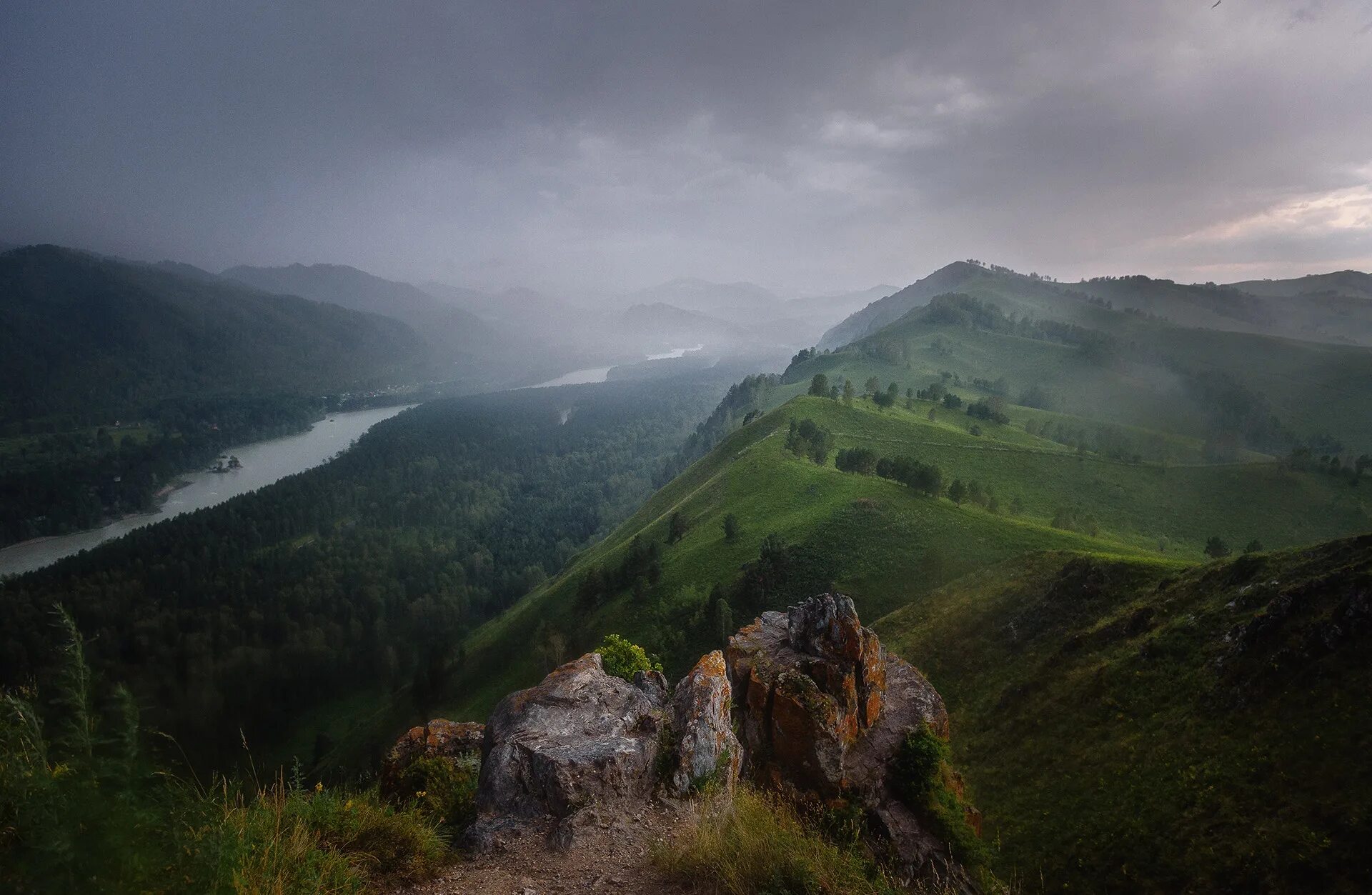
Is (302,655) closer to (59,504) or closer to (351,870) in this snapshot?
(351,870)

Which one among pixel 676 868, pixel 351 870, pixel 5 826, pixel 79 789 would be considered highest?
pixel 79 789

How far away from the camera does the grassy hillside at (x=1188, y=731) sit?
17703 millimetres

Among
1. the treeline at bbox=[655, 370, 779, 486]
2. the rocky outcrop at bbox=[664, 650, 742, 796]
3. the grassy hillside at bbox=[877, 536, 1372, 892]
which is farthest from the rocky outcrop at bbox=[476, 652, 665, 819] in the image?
the treeline at bbox=[655, 370, 779, 486]

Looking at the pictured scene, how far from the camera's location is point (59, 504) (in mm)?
153625

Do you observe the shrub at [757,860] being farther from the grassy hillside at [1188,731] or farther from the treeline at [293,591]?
the treeline at [293,591]

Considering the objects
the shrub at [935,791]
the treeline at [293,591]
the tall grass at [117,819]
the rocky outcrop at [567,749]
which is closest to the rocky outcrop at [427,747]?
the rocky outcrop at [567,749]

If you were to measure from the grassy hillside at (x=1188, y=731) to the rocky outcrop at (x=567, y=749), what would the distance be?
1209cm

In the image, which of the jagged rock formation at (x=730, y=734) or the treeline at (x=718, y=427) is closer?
the jagged rock formation at (x=730, y=734)

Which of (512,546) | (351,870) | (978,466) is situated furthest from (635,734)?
(512,546)

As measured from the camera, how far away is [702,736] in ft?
49.6

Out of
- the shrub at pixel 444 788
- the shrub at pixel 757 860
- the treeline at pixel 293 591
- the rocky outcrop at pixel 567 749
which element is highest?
the shrub at pixel 757 860

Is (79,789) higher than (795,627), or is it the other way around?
(79,789)

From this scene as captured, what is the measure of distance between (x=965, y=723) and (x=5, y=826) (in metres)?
37.5

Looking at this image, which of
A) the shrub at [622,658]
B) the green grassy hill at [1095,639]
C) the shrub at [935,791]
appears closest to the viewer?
the shrub at [935,791]
